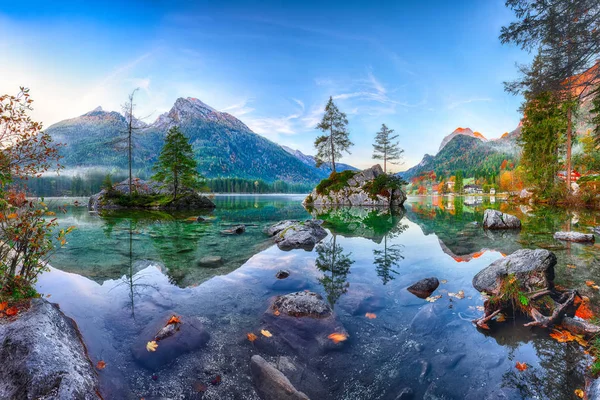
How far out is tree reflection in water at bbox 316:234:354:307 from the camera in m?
6.78

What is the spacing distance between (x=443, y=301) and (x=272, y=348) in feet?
13.8

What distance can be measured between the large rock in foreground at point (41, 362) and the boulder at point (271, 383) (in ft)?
6.19

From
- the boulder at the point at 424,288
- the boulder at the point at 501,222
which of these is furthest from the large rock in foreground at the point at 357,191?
the boulder at the point at 424,288

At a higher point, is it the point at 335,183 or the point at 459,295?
the point at 335,183

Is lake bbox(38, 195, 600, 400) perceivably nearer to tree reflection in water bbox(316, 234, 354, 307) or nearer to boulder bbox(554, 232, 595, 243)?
tree reflection in water bbox(316, 234, 354, 307)

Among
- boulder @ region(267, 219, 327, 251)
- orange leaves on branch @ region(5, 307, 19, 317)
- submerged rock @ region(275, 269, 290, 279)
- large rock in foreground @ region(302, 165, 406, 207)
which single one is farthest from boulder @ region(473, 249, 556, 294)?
large rock in foreground @ region(302, 165, 406, 207)

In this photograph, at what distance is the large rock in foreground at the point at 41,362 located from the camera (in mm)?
2701

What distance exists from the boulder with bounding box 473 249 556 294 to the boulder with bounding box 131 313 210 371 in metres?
6.20

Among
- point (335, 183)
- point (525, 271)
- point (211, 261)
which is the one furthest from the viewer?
point (335, 183)

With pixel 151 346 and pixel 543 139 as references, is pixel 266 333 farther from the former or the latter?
pixel 543 139

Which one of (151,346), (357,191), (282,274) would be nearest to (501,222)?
(282,274)

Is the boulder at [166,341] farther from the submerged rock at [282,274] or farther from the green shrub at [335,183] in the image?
the green shrub at [335,183]

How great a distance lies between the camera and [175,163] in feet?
113

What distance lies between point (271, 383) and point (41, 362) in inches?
104
